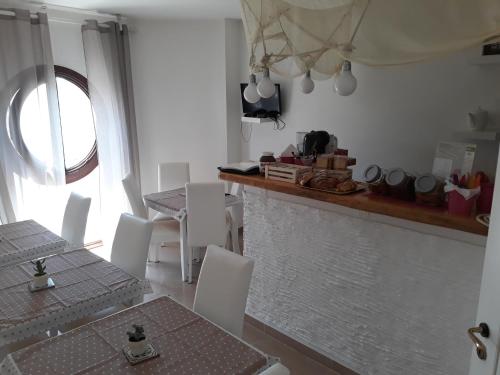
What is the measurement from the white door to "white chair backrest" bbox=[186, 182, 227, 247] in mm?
2316

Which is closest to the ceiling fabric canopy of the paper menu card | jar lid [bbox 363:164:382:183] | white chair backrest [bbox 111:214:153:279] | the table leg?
jar lid [bbox 363:164:382:183]

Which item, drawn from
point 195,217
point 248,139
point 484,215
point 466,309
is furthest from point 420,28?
point 248,139

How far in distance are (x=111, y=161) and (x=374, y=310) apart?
10.6ft

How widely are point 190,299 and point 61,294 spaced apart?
1.46 m

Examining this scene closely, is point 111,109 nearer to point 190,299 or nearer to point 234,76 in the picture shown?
point 234,76

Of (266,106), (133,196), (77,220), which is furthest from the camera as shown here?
(266,106)

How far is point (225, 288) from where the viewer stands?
180 cm

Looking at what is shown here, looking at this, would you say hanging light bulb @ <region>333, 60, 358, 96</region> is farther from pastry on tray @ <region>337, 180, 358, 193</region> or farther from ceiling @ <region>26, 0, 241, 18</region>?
ceiling @ <region>26, 0, 241, 18</region>

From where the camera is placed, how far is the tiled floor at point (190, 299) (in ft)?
7.68

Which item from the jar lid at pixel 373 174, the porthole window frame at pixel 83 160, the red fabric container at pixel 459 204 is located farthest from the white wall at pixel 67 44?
the red fabric container at pixel 459 204

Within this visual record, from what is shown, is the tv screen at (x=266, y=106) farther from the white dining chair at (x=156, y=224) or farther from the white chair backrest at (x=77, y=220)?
the white chair backrest at (x=77, y=220)

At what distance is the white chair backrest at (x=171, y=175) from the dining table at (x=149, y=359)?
2.67 m

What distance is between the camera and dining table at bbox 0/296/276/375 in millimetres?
1354

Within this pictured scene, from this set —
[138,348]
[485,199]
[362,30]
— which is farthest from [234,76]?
[138,348]
